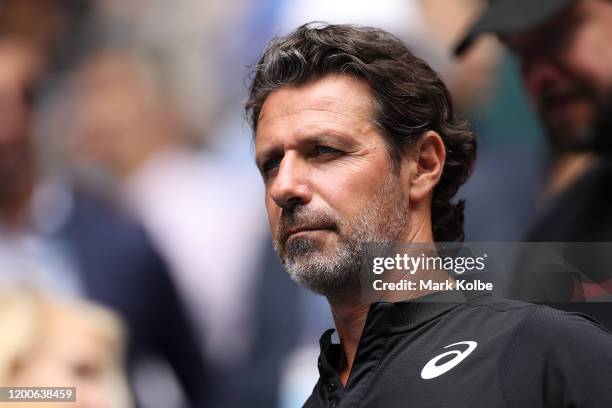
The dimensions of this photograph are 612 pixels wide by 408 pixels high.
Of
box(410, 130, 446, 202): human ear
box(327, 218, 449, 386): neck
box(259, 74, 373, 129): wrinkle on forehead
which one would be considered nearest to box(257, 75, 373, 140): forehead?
box(259, 74, 373, 129): wrinkle on forehead

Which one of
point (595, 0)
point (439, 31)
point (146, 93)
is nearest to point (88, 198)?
point (146, 93)

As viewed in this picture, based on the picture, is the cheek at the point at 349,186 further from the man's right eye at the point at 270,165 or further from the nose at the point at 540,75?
the nose at the point at 540,75

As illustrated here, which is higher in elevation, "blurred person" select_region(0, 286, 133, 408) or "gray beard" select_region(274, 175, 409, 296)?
"gray beard" select_region(274, 175, 409, 296)

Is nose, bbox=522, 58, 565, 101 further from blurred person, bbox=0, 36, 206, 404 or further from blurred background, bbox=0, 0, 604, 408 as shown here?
blurred person, bbox=0, 36, 206, 404

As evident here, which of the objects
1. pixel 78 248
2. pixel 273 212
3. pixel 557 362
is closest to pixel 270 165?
pixel 273 212

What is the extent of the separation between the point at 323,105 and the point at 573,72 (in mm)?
1160

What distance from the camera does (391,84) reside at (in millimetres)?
1508

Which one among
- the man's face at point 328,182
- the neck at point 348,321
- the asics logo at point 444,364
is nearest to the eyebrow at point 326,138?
the man's face at point 328,182

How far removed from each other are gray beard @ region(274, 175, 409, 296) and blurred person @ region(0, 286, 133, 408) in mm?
1069

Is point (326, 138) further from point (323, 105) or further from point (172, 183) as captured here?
point (172, 183)

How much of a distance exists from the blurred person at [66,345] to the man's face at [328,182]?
1.02m

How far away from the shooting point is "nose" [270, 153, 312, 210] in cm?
136

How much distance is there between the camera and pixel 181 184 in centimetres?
241

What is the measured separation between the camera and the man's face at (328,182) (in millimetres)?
1359
